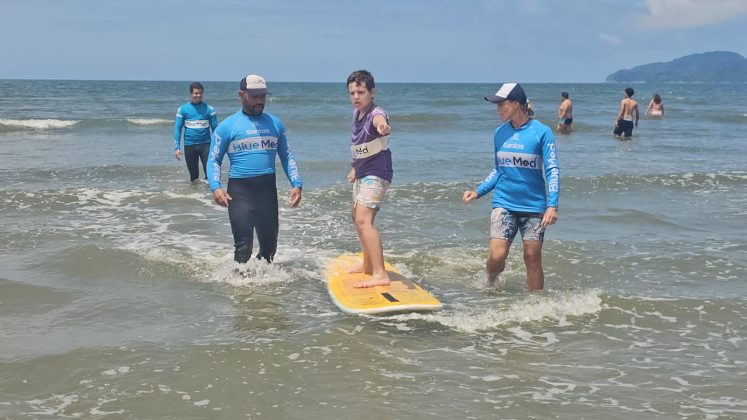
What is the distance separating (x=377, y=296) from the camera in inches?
248

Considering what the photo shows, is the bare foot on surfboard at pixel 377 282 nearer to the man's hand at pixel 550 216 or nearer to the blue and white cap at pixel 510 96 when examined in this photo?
the man's hand at pixel 550 216

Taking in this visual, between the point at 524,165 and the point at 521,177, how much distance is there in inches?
4.3

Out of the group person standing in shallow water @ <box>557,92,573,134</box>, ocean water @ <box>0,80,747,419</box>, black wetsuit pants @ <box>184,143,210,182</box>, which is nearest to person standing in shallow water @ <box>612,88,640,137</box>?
person standing in shallow water @ <box>557,92,573,134</box>

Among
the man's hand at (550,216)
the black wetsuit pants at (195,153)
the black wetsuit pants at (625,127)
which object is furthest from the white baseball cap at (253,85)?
the black wetsuit pants at (625,127)

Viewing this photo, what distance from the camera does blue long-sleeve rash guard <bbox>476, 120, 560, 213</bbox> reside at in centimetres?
618

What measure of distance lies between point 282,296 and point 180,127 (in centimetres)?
685

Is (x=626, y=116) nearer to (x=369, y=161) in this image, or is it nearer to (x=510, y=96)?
(x=510, y=96)

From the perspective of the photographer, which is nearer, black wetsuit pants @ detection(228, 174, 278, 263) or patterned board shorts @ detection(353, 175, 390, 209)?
patterned board shorts @ detection(353, 175, 390, 209)

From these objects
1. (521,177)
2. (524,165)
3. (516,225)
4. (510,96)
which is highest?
(510,96)

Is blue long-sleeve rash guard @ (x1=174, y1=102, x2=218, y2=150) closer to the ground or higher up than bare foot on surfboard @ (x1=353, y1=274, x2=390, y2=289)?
higher up

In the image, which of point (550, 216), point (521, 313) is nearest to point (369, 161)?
point (550, 216)

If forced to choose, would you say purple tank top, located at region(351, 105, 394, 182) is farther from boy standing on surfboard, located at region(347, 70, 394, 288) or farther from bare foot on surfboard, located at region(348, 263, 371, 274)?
bare foot on surfboard, located at region(348, 263, 371, 274)

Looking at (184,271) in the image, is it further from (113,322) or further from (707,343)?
(707,343)

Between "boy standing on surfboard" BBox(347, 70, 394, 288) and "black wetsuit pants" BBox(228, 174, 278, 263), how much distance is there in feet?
2.94
